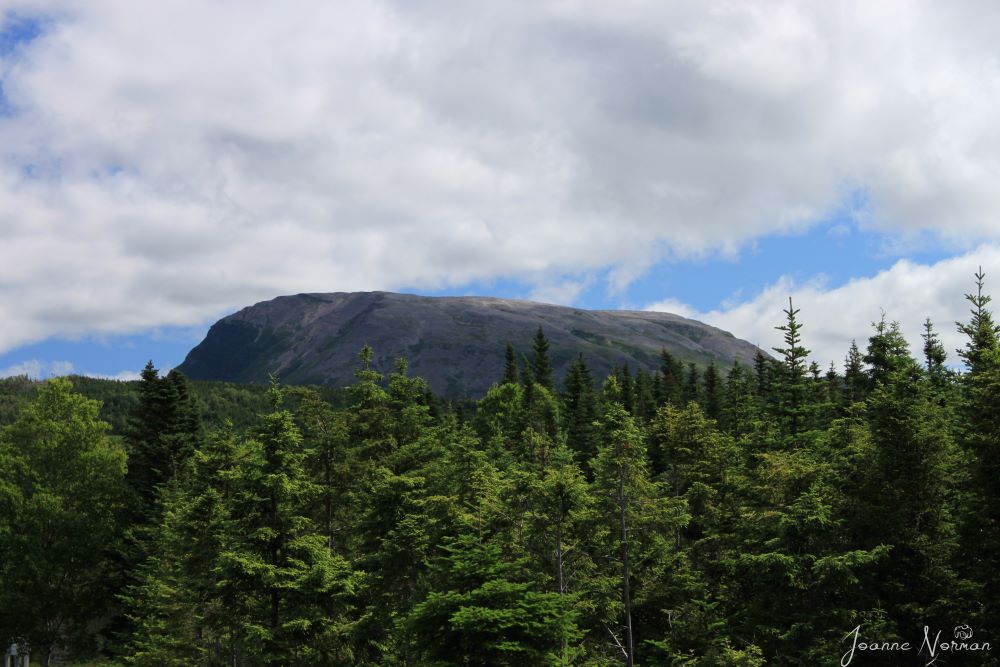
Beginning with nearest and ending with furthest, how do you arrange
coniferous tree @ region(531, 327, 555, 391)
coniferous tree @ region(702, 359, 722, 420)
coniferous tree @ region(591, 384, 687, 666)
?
coniferous tree @ region(591, 384, 687, 666) < coniferous tree @ region(702, 359, 722, 420) < coniferous tree @ region(531, 327, 555, 391)

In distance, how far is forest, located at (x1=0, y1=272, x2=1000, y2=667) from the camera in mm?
22719

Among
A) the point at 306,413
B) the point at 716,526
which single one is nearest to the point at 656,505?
the point at 716,526

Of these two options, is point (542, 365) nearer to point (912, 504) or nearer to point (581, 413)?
point (581, 413)

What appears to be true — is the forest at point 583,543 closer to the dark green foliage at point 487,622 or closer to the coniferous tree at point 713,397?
the dark green foliage at point 487,622

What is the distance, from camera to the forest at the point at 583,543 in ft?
74.5

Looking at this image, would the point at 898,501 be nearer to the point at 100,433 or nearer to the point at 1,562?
the point at 100,433

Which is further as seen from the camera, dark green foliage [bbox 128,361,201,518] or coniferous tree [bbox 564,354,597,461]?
coniferous tree [bbox 564,354,597,461]

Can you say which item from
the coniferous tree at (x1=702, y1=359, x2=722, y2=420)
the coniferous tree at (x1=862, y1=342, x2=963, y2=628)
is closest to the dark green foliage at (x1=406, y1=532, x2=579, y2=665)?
the coniferous tree at (x1=862, y1=342, x2=963, y2=628)

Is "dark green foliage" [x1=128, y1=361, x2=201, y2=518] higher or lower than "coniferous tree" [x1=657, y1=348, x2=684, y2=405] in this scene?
lower

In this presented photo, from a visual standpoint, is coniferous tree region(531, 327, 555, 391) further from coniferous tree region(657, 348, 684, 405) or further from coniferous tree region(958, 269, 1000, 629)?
coniferous tree region(958, 269, 1000, 629)

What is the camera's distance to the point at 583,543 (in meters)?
30.8

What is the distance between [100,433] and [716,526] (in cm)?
4407

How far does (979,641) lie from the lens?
2211 centimetres

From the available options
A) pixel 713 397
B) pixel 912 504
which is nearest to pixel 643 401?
pixel 713 397
